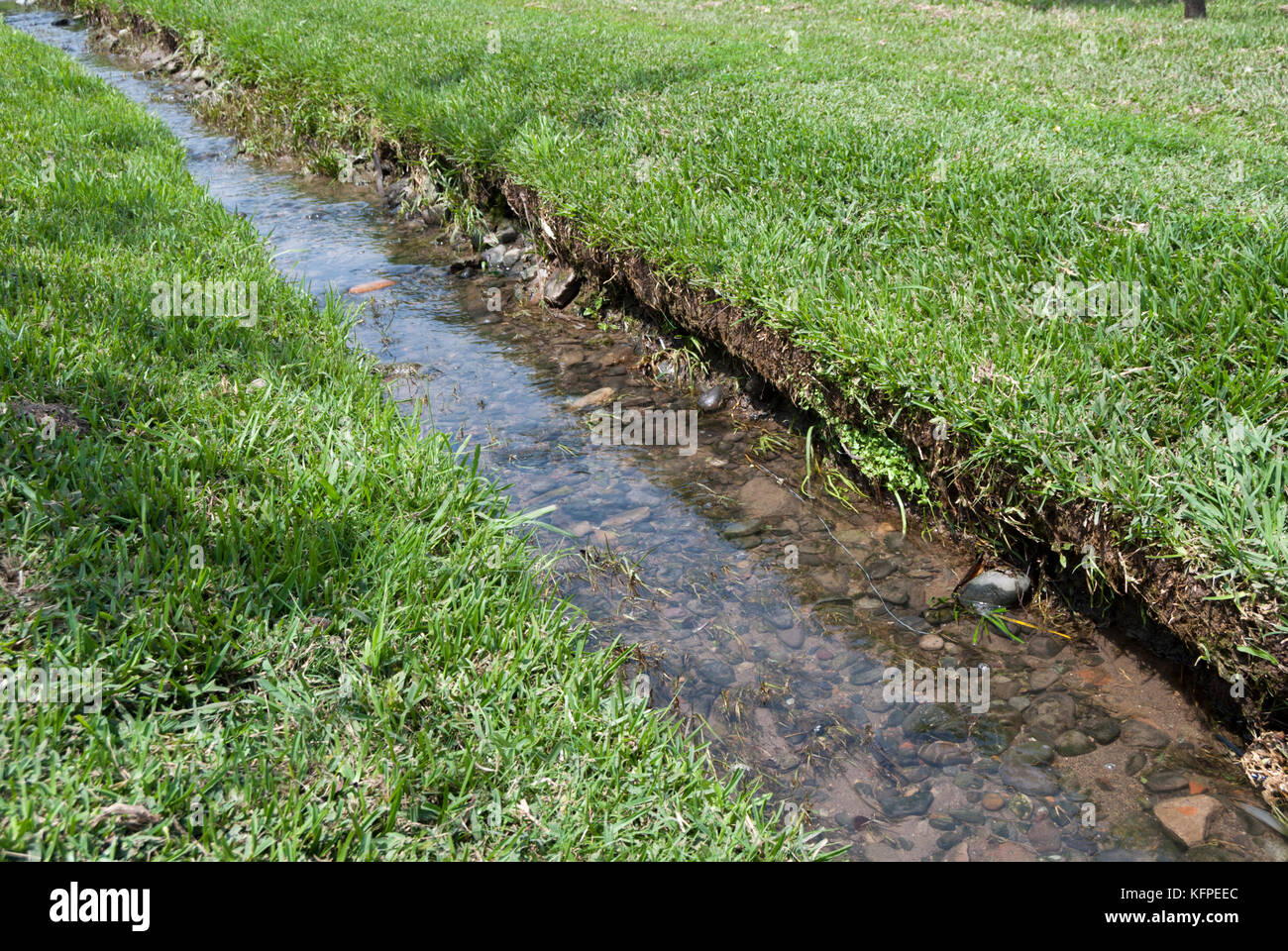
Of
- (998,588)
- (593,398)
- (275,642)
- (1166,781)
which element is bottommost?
(1166,781)

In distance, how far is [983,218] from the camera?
4.80 m

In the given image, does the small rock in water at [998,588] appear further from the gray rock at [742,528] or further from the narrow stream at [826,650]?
the gray rock at [742,528]

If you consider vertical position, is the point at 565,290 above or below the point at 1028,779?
above

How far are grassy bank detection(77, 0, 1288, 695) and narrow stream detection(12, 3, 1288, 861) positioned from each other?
1.18 ft

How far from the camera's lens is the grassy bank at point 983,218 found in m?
3.04

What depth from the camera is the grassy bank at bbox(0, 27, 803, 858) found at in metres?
2.00

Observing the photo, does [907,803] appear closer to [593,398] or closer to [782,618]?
[782,618]

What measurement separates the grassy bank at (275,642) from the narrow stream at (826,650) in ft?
1.18

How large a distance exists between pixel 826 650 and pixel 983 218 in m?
2.78

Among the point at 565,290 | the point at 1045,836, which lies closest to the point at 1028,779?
the point at 1045,836

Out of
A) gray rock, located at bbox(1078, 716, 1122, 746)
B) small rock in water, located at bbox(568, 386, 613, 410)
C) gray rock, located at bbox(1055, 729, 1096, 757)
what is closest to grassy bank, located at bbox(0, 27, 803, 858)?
gray rock, located at bbox(1055, 729, 1096, 757)

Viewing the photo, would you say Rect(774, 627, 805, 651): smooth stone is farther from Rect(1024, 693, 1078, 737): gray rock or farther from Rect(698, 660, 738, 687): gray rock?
Rect(1024, 693, 1078, 737): gray rock
